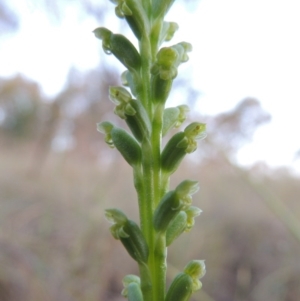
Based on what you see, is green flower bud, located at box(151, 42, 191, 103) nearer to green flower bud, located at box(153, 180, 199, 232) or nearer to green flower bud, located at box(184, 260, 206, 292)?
green flower bud, located at box(153, 180, 199, 232)

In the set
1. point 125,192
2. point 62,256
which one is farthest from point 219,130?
point 62,256

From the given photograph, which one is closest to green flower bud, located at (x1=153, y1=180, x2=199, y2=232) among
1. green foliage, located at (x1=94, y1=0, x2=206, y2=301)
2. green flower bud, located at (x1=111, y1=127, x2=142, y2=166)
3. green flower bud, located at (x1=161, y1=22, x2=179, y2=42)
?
green foliage, located at (x1=94, y1=0, x2=206, y2=301)

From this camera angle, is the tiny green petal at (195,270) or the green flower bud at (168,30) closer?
the tiny green petal at (195,270)

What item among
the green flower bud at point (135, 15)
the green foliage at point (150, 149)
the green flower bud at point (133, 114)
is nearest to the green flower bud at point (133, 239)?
the green foliage at point (150, 149)

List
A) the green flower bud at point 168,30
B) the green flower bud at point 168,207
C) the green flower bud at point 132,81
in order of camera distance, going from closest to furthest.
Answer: the green flower bud at point 168,207
the green flower bud at point 132,81
the green flower bud at point 168,30

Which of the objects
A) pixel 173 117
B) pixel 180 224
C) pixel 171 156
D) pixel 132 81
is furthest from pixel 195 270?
pixel 132 81

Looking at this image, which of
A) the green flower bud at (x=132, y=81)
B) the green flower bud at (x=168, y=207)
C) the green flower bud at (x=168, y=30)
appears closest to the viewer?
the green flower bud at (x=168, y=207)

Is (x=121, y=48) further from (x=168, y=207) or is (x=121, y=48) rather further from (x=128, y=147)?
(x=168, y=207)

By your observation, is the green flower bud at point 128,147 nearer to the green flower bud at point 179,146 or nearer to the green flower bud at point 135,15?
the green flower bud at point 179,146

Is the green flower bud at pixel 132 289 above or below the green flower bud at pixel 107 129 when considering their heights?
below
